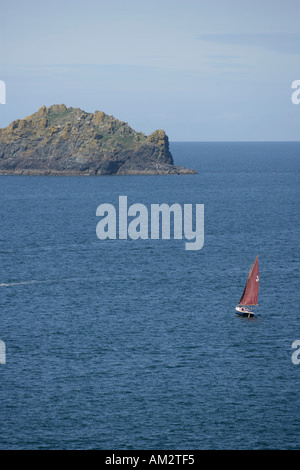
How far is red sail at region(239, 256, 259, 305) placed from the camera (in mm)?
102394

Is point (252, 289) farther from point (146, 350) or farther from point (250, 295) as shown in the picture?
point (146, 350)

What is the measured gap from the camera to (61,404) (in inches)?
2872

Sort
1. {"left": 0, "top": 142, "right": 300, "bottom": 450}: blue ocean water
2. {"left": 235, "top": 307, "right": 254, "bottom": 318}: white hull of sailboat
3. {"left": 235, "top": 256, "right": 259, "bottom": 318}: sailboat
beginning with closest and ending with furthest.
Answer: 1. {"left": 0, "top": 142, "right": 300, "bottom": 450}: blue ocean water
2. {"left": 235, "top": 307, "right": 254, "bottom": 318}: white hull of sailboat
3. {"left": 235, "top": 256, "right": 259, "bottom": 318}: sailboat

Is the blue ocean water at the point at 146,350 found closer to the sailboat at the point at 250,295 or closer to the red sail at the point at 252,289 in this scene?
the sailboat at the point at 250,295

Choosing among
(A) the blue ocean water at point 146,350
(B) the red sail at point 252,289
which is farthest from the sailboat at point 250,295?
(A) the blue ocean water at point 146,350

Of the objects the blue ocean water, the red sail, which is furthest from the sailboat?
the blue ocean water

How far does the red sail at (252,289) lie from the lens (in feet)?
336

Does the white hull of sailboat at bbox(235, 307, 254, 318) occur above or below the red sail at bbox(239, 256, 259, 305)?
below

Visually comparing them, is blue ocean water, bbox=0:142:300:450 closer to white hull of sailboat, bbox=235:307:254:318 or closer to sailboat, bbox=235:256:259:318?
white hull of sailboat, bbox=235:307:254:318

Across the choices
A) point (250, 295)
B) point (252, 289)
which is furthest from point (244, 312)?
point (252, 289)

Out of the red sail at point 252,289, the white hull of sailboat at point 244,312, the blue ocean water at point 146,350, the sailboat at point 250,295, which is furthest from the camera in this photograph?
the red sail at point 252,289

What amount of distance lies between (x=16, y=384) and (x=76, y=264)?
5778cm

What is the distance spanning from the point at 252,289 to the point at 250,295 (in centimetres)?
94

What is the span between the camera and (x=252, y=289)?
10331 centimetres
